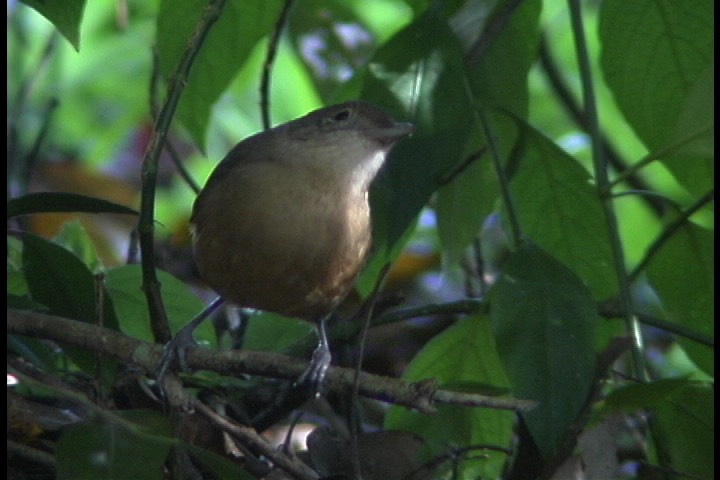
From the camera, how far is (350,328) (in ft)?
10.9

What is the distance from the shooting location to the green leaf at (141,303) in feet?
10.1

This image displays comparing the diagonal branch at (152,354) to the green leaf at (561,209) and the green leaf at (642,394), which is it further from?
the green leaf at (561,209)

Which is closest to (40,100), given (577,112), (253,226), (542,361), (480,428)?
(577,112)

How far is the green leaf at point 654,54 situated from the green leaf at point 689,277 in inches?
9.7

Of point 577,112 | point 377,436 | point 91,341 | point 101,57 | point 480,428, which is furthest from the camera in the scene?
point 101,57

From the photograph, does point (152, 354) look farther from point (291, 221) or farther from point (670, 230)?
point (670, 230)

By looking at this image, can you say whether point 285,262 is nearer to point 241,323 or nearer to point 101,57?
point 241,323

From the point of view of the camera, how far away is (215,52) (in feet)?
10.7

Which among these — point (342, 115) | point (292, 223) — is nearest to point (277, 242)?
point (292, 223)

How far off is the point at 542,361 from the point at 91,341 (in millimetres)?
848

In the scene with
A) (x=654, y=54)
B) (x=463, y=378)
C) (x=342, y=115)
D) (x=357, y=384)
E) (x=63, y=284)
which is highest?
(x=342, y=115)

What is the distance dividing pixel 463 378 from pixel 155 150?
3.14 feet

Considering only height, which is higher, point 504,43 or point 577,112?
point 577,112

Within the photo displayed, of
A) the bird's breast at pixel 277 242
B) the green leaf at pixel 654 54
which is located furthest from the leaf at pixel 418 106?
the green leaf at pixel 654 54
